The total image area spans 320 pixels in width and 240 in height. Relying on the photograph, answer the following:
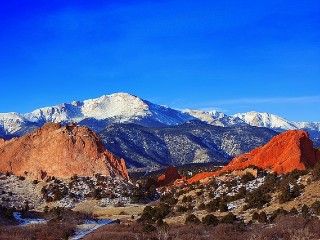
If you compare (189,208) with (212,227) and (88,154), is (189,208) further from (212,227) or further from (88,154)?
(88,154)

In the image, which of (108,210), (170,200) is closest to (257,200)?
(170,200)

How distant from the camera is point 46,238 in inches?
1630

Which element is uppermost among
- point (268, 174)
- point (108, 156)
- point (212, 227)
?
point (108, 156)

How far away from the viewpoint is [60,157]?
278 feet

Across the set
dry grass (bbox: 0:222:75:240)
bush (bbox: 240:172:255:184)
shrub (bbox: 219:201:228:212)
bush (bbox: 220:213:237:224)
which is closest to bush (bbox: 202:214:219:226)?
bush (bbox: 220:213:237:224)

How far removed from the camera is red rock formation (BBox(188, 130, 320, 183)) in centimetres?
6788

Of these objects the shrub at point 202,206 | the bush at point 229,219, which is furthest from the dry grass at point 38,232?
the shrub at point 202,206

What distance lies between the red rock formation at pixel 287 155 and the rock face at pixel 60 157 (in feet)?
66.7

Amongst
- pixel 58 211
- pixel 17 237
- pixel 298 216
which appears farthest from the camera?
pixel 58 211

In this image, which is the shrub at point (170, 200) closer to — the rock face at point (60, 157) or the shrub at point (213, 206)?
the shrub at point (213, 206)

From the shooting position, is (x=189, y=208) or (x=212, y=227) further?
(x=189, y=208)

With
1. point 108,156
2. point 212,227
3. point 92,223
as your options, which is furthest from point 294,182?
point 108,156

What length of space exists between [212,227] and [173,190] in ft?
116

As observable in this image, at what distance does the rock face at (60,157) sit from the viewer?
84.7 m
